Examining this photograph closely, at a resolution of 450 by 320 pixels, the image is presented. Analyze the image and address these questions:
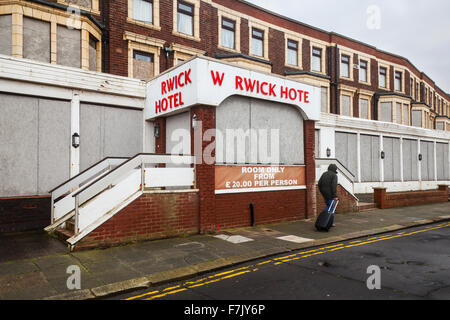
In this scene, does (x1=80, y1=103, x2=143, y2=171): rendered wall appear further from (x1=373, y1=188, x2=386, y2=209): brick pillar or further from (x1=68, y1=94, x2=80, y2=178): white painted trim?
(x1=373, y1=188, x2=386, y2=209): brick pillar

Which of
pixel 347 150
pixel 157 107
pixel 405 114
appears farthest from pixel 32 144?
pixel 405 114

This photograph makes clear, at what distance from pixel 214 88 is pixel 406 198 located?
12.2 metres

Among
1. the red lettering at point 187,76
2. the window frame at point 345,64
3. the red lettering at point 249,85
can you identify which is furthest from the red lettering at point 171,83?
the window frame at point 345,64

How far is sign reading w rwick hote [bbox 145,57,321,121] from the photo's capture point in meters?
9.20

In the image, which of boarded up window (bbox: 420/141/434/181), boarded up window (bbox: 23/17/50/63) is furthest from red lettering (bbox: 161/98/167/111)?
boarded up window (bbox: 420/141/434/181)

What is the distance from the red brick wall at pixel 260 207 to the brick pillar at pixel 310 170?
22cm

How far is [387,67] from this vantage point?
29391 mm

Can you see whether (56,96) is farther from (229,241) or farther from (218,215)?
(229,241)

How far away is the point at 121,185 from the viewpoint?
7926mm

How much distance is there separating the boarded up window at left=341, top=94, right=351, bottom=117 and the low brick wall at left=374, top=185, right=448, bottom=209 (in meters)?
9.46

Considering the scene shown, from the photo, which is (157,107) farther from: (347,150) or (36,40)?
(347,150)

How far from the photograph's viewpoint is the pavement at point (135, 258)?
511cm

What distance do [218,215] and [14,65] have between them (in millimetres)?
7103

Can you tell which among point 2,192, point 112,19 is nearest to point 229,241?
point 2,192
